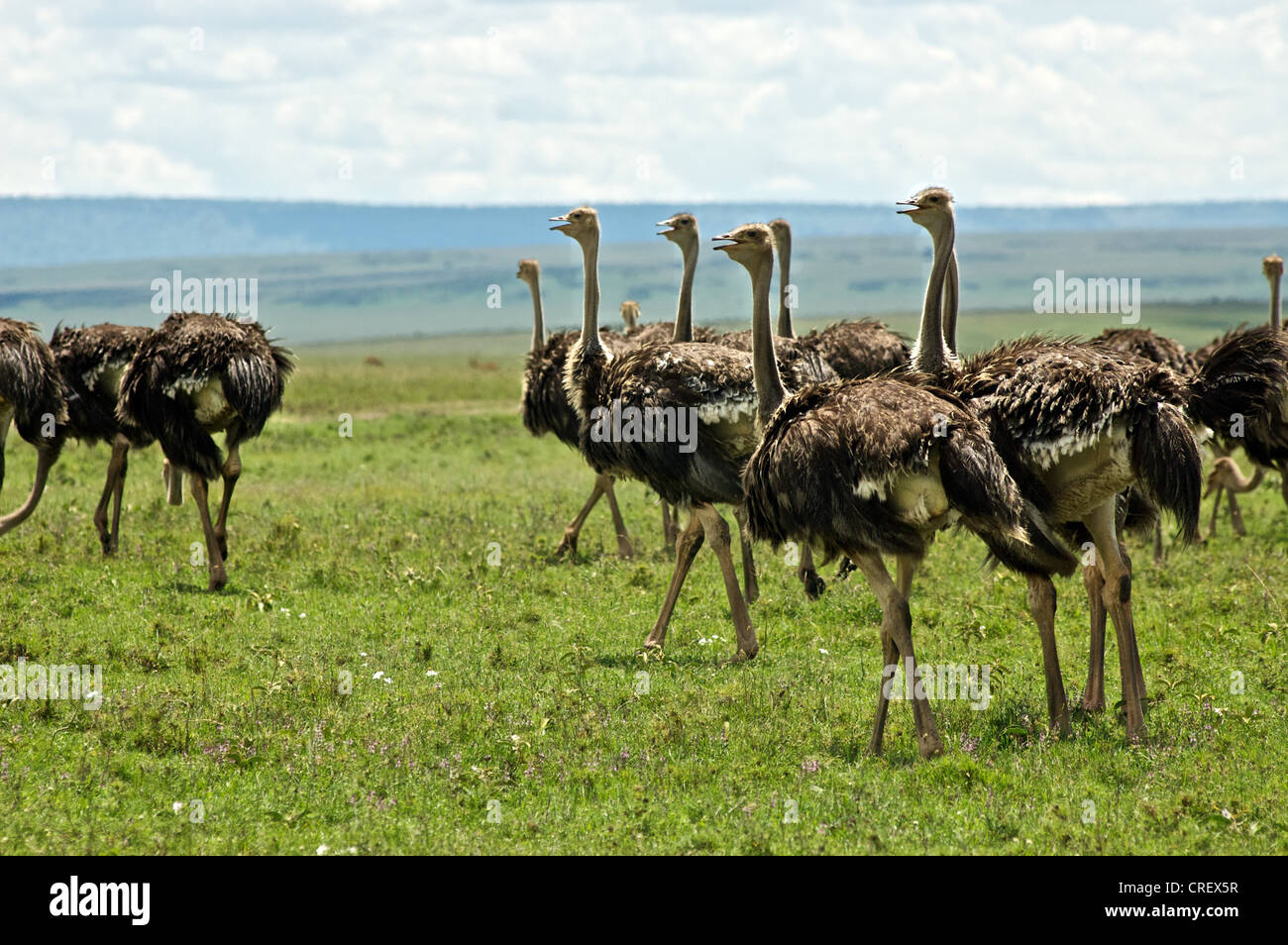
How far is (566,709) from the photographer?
29.1ft

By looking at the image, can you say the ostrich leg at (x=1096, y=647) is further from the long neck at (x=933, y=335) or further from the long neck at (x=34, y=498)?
the long neck at (x=34, y=498)

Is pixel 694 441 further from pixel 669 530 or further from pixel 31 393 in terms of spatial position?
pixel 31 393

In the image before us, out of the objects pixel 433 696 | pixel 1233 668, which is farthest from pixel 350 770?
→ pixel 1233 668

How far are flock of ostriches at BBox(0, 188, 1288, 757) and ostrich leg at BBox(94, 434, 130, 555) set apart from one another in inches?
23.5

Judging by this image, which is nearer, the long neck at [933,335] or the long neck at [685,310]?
the long neck at [933,335]

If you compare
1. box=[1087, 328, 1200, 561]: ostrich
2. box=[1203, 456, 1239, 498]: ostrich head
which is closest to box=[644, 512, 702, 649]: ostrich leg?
box=[1087, 328, 1200, 561]: ostrich

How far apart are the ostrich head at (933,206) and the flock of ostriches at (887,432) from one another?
0.05 ft

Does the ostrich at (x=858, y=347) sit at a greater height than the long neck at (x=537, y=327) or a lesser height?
lesser

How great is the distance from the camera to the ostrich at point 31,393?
12617 mm

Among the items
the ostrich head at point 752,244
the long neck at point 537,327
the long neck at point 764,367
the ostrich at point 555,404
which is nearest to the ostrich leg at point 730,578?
the long neck at point 764,367

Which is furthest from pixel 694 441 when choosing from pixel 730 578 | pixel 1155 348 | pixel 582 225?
pixel 1155 348

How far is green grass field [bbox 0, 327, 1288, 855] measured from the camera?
707 cm

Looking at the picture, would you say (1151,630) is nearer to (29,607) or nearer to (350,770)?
(350,770)

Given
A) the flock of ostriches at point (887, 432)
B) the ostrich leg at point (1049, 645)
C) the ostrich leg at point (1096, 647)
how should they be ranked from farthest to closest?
the ostrich leg at point (1096, 647) → the ostrich leg at point (1049, 645) → the flock of ostriches at point (887, 432)
